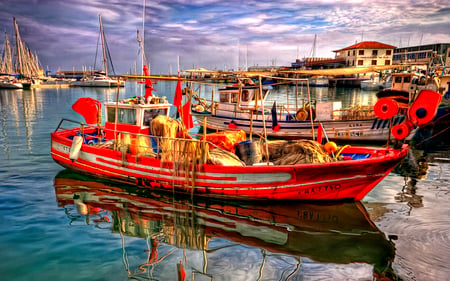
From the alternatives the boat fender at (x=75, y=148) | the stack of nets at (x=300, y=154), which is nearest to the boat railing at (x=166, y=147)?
the boat fender at (x=75, y=148)

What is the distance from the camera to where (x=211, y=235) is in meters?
6.57

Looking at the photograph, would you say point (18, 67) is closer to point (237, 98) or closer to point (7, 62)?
point (7, 62)

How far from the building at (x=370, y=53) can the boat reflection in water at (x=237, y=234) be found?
226 feet

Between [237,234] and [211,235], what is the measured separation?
612 mm

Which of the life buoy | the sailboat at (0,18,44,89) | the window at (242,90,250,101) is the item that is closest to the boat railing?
the life buoy

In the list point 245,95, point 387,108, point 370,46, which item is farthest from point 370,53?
point 387,108

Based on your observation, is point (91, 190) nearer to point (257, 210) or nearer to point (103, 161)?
point (103, 161)

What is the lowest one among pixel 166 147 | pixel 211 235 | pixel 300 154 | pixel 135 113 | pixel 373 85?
pixel 211 235

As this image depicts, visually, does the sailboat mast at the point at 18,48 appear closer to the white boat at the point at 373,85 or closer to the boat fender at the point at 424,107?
the boat fender at the point at 424,107

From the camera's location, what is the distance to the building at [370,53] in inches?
2562

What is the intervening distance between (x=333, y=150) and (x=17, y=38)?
257ft

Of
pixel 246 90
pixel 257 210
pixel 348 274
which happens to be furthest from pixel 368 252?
pixel 246 90

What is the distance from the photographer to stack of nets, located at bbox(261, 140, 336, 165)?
7594 mm

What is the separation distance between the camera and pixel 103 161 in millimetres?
9219
